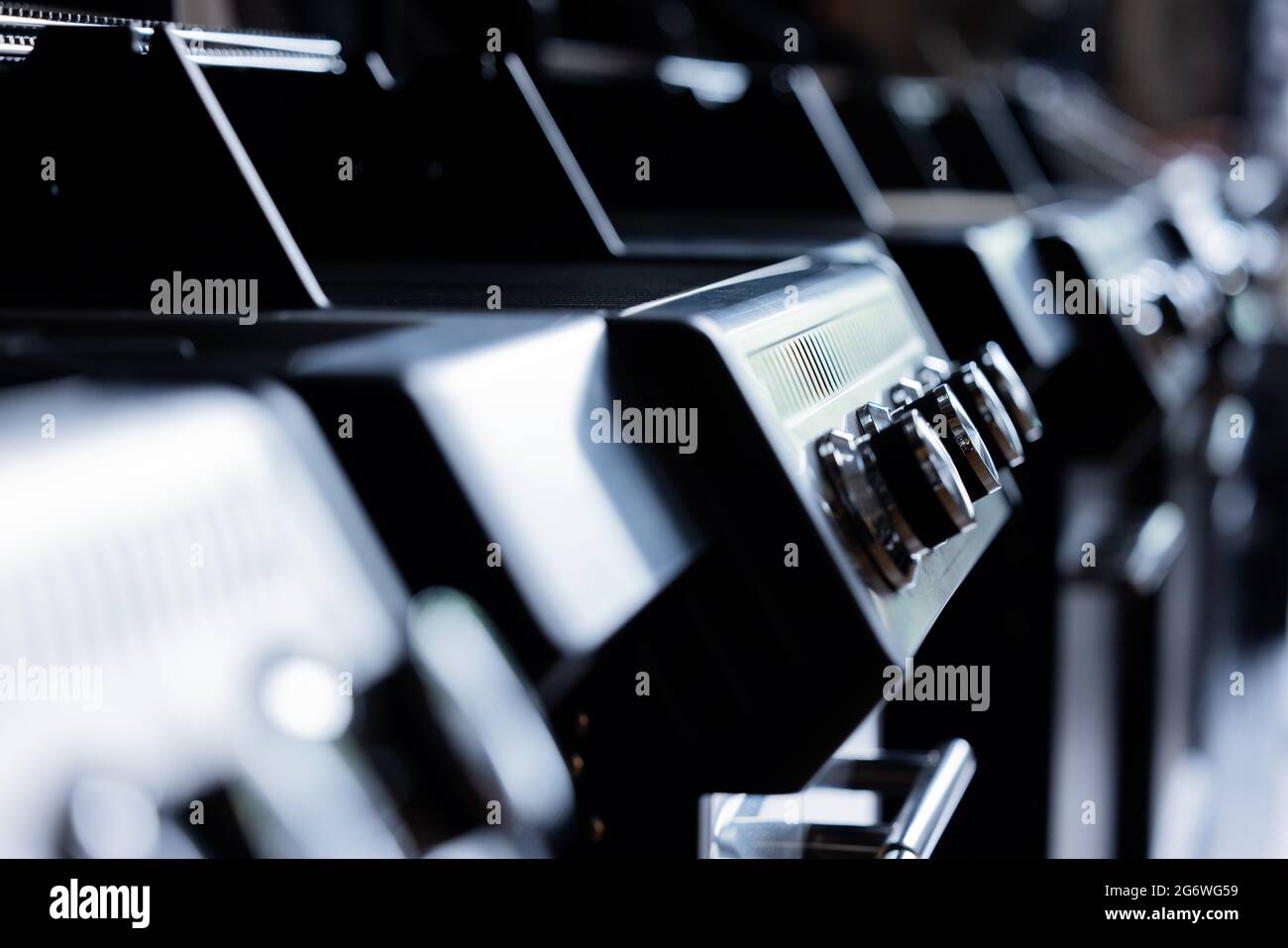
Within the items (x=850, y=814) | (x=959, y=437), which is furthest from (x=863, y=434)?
(x=850, y=814)

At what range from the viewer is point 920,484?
758mm

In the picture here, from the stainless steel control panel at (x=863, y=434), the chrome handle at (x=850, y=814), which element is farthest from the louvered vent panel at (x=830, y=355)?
the chrome handle at (x=850, y=814)

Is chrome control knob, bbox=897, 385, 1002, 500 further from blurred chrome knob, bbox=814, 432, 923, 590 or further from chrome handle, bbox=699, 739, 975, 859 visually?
chrome handle, bbox=699, 739, 975, 859

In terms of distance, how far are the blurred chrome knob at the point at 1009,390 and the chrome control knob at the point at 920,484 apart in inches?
10.7

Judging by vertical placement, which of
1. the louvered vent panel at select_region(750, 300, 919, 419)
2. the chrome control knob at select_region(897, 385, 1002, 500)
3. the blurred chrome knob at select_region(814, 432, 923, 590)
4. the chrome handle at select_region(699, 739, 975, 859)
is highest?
the louvered vent panel at select_region(750, 300, 919, 419)

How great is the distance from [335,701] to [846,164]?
1.34 m

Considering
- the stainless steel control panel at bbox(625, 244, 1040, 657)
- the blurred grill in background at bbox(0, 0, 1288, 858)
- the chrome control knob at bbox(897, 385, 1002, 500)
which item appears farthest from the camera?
the chrome control knob at bbox(897, 385, 1002, 500)

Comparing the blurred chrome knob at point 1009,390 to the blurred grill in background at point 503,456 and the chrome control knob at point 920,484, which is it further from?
the chrome control knob at point 920,484

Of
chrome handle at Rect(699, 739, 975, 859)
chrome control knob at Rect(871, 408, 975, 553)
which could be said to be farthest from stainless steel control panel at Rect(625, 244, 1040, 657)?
chrome handle at Rect(699, 739, 975, 859)

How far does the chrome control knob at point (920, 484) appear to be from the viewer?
755 mm

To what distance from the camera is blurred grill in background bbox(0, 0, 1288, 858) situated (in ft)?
1.51

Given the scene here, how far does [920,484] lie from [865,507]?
0.04m

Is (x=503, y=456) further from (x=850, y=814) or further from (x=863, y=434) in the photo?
(x=850, y=814)

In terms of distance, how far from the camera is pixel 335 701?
1.74 feet
